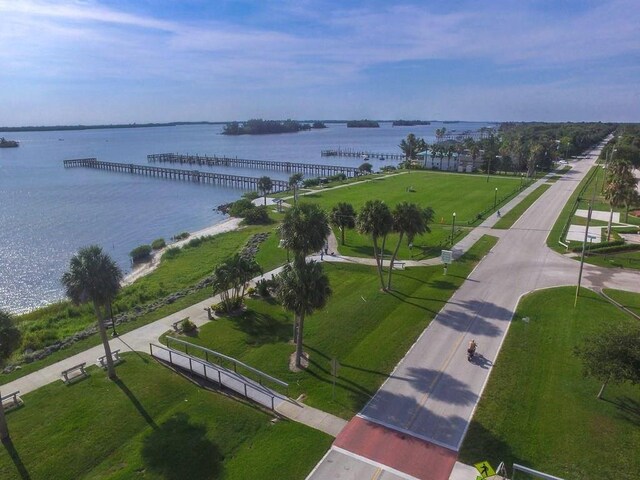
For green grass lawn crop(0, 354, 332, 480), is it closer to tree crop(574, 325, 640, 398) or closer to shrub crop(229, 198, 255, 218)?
tree crop(574, 325, 640, 398)

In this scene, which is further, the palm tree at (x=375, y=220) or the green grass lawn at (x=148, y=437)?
the palm tree at (x=375, y=220)

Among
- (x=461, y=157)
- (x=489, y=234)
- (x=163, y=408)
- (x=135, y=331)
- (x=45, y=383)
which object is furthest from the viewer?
(x=461, y=157)

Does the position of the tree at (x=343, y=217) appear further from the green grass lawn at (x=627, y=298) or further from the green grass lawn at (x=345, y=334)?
the green grass lawn at (x=627, y=298)

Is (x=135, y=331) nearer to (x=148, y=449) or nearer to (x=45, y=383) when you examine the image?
(x=45, y=383)

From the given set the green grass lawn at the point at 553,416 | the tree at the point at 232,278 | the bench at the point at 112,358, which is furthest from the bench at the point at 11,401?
the green grass lawn at the point at 553,416

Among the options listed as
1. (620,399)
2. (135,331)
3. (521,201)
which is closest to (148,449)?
Answer: (135,331)

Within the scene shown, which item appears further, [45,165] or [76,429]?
[45,165]
